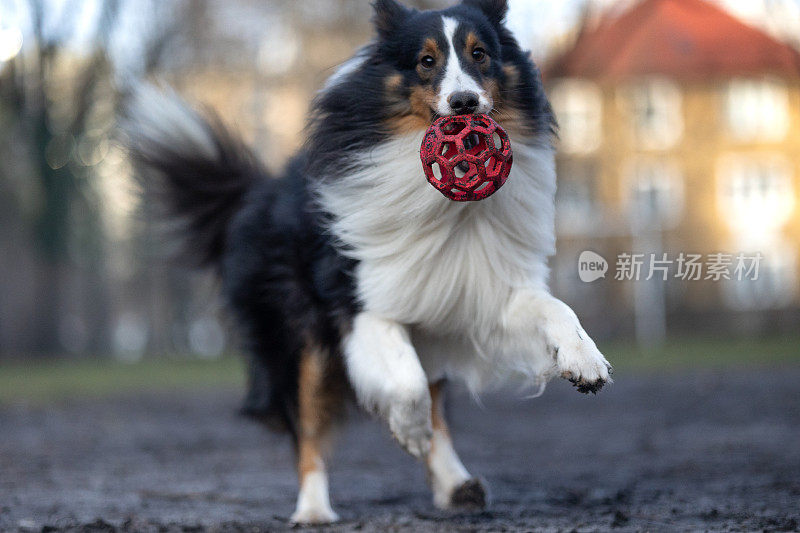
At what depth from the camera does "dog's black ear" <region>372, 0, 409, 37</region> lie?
15.5ft

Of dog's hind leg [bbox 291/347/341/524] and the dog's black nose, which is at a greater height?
the dog's black nose

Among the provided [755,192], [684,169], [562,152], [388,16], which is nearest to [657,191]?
[684,169]

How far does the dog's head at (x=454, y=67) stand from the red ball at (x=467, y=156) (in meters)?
0.07

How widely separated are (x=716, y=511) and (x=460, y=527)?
47.1 inches

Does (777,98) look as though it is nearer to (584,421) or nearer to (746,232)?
(746,232)

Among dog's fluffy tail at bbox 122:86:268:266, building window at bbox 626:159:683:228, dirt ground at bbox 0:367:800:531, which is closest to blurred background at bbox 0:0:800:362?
building window at bbox 626:159:683:228

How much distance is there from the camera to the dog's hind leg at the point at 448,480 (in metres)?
5.25

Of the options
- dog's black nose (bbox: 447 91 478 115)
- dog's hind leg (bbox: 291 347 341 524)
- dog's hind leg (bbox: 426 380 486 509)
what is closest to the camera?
dog's black nose (bbox: 447 91 478 115)

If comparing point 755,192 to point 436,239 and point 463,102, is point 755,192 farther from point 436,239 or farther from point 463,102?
point 463,102

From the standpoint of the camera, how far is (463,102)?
4156mm

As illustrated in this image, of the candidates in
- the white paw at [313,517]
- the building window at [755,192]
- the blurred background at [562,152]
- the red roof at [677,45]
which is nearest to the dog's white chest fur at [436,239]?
the white paw at [313,517]

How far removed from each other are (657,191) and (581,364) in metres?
32.2

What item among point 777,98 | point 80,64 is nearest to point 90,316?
point 80,64

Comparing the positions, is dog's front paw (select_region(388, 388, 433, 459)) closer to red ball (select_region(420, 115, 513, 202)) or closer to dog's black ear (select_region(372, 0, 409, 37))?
red ball (select_region(420, 115, 513, 202))
